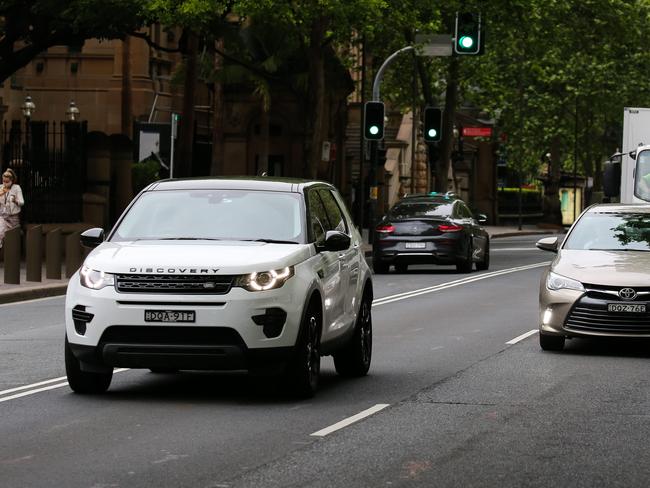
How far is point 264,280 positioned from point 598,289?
5.34 metres

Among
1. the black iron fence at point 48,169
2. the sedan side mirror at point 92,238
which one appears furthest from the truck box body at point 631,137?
the sedan side mirror at point 92,238

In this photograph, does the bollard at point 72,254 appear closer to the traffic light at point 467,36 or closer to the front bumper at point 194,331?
the traffic light at point 467,36

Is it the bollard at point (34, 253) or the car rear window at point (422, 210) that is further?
the car rear window at point (422, 210)

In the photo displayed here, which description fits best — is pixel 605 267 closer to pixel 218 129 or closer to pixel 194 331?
pixel 194 331

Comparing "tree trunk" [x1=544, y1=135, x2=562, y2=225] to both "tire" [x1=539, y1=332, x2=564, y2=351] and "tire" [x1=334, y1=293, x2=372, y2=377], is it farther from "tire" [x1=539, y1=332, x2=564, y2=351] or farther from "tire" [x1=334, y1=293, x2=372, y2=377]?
"tire" [x1=334, y1=293, x2=372, y2=377]

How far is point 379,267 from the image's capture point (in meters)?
32.6

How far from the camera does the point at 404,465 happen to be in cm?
926

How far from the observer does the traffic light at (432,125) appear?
4228 cm

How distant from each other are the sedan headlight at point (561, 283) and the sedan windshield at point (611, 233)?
2.74 ft

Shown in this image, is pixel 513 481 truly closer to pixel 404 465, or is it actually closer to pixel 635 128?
pixel 404 465

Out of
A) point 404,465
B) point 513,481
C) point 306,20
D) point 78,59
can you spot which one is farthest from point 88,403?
point 78,59

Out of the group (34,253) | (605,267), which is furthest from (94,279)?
(34,253)

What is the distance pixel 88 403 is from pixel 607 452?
157 inches

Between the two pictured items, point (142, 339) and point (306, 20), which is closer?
point (142, 339)
